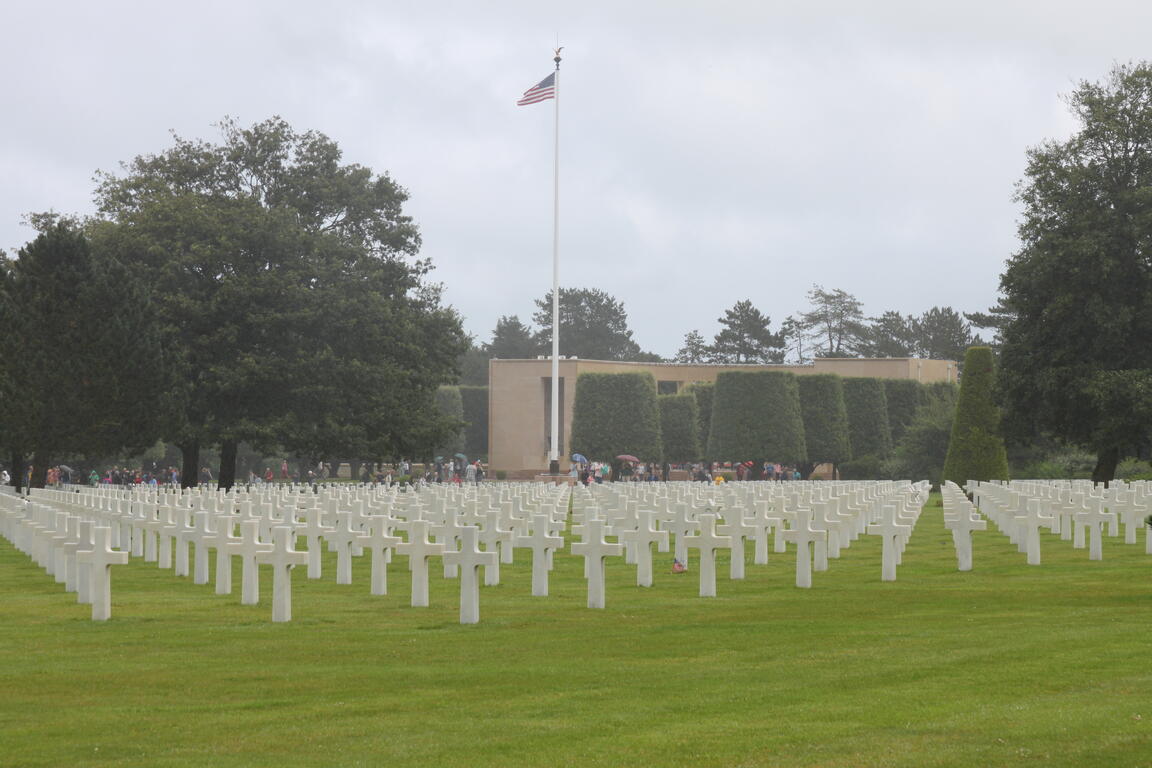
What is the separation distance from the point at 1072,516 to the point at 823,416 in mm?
54464

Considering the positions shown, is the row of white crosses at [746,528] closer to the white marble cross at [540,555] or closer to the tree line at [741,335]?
the white marble cross at [540,555]

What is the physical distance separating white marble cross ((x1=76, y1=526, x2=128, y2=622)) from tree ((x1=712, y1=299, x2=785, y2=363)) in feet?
345

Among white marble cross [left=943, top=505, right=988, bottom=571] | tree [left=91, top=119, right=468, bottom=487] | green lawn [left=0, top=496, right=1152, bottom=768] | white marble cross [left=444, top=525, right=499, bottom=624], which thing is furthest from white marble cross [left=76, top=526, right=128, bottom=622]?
tree [left=91, top=119, right=468, bottom=487]

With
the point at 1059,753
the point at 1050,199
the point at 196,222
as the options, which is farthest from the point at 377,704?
the point at 196,222

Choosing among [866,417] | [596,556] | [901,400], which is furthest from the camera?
[901,400]

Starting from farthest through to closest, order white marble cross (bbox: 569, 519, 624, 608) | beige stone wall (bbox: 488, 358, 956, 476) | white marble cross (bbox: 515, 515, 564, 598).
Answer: beige stone wall (bbox: 488, 358, 956, 476) < white marble cross (bbox: 515, 515, 564, 598) < white marble cross (bbox: 569, 519, 624, 608)

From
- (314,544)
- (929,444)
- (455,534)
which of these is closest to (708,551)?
(455,534)

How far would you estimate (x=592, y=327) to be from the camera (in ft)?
408

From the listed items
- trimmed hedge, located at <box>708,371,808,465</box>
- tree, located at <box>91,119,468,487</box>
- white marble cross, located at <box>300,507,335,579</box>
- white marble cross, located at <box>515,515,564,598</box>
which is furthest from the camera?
trimmed hedge, located at <box>708,371,808,465</box>

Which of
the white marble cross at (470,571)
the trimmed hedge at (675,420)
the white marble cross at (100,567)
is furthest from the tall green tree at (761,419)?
the white marble cross at (100,567)

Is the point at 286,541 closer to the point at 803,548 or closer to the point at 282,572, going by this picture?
the point at 282,572

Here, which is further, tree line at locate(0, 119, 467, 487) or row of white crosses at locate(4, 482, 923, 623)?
tree line at locate(0, 119, 467, 487)

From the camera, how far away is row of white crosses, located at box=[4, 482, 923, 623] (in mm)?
12094

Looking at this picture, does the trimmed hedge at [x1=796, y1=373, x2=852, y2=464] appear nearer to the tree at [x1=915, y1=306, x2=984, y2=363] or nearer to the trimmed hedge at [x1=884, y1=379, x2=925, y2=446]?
the trimmed hedge at [x1=884, y1=379, x2=925, y2=446]
